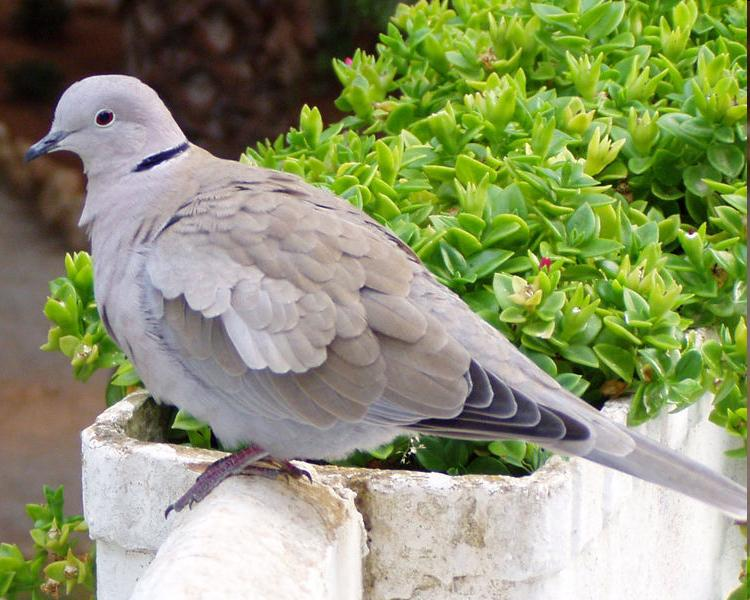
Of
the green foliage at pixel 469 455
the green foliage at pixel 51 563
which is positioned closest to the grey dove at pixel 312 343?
the green foliage at pixel 469 455

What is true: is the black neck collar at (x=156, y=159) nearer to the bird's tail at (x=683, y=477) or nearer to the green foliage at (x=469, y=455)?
the green foliage at (x=469, y=455)

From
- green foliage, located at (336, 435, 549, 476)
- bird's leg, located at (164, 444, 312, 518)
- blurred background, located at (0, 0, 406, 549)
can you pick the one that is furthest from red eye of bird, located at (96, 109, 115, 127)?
blurred background, located at (0, 0, 406, 549)

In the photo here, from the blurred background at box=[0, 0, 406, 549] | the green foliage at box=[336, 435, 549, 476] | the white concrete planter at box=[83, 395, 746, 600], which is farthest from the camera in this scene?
the blurred background at box=[0, 0, 406, 549]

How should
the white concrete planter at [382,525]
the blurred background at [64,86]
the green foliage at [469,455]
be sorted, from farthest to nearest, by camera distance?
the blurred background at [64,86], the green foliage at [469,455], the white concrete planter at [382,525]

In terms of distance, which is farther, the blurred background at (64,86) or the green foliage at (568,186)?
the blurred background at (64,86)

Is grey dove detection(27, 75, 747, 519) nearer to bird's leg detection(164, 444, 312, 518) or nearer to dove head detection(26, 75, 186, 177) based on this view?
bird's leg detection(164, 444, 312, 518)

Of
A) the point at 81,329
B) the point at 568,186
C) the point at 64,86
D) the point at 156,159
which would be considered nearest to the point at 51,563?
the point at 81,329

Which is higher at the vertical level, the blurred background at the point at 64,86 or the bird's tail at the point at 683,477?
the bird's tail at the point at 683,477

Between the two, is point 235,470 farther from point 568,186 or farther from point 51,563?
point 568,186

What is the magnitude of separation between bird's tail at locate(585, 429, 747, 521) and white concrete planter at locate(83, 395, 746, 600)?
0.35 feet

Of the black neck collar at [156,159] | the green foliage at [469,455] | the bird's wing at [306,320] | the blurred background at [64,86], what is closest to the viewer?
the bird's wing at [306,320]

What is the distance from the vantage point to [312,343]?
7.97 ft

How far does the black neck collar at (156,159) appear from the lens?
115 inches

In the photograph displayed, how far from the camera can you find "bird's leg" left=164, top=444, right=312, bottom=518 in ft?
7.79
